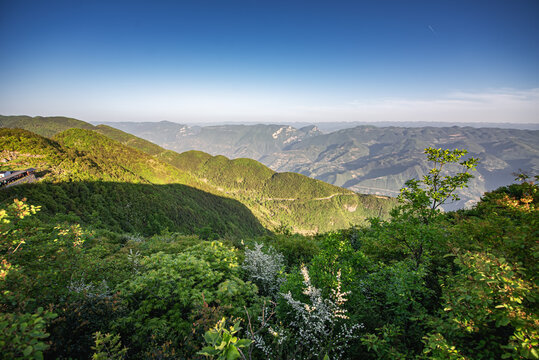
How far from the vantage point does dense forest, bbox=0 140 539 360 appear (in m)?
3.41

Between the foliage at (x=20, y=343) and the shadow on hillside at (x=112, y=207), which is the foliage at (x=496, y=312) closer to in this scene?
the foliage at (x=20, y=343)

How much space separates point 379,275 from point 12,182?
186 ft

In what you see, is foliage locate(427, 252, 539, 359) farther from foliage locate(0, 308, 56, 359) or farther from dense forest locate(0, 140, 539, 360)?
foliage locate(0, 308, 56, 359)

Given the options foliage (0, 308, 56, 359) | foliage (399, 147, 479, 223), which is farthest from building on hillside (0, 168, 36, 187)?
foliage (399, 147, 479, 223)

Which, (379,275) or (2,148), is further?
(2,148)

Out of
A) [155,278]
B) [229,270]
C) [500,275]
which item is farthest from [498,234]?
[155,278]

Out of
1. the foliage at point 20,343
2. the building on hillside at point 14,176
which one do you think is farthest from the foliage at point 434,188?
the building on hillside at point 14,176

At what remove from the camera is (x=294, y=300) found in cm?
540

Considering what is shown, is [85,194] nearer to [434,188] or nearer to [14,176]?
[14,176]

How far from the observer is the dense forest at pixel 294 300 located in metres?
3.41

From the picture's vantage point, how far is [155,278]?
678 centimetres

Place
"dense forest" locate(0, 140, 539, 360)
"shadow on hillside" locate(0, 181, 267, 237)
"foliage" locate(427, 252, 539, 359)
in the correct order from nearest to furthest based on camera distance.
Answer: "foliage" locate(427, 252, 539, 359) → "dense forest" locate(0, 140, 539, 360) → "shadow on hillside" locate(0, 181, 267, 237)

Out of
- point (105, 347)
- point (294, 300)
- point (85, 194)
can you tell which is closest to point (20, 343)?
point (105, 347)

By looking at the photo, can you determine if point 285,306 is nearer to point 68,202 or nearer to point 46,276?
point 46,276
